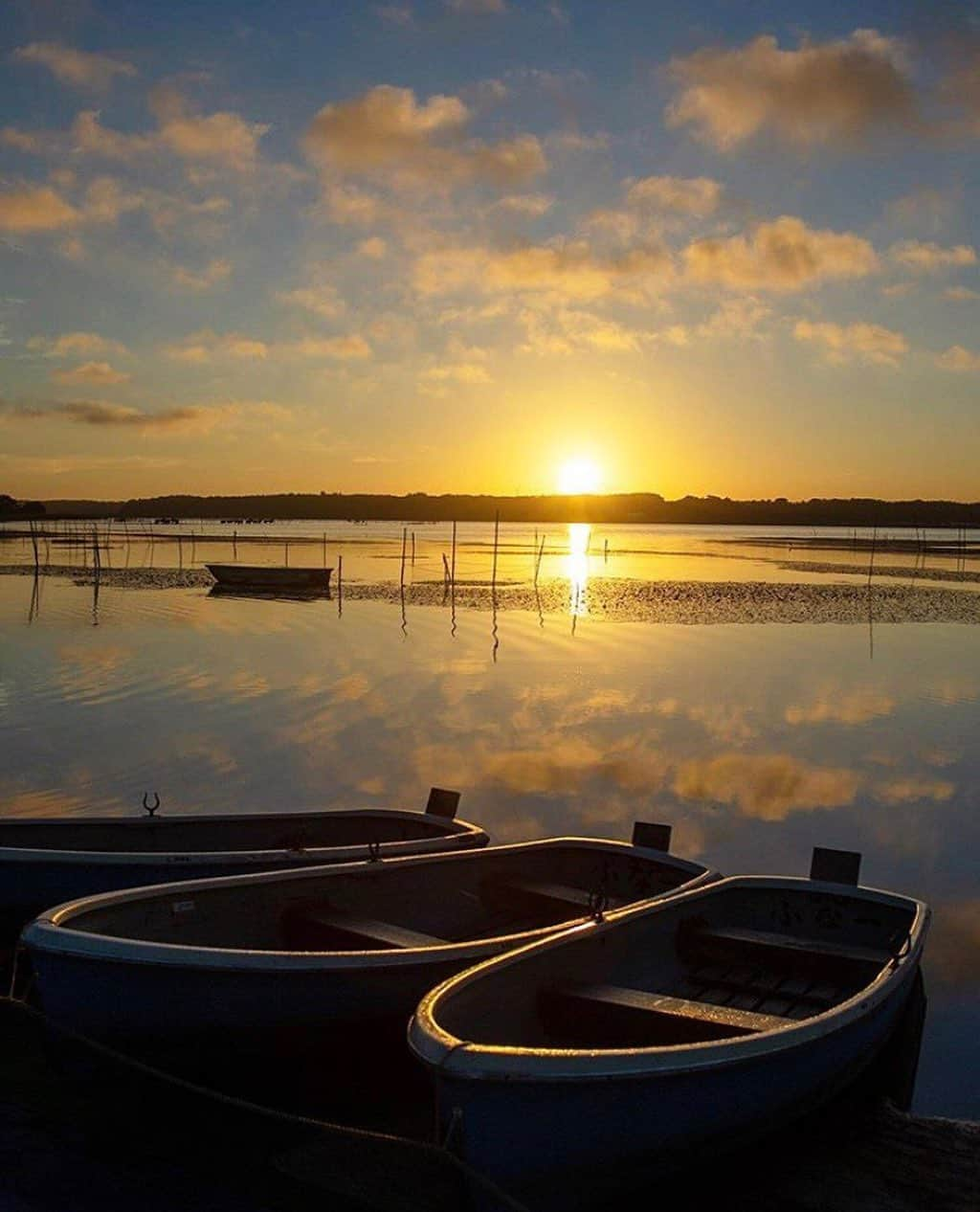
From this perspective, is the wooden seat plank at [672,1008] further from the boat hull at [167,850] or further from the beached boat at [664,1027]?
the boat hull at [167,850]

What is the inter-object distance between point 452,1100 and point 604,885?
461cm

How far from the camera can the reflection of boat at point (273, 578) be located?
154 feet

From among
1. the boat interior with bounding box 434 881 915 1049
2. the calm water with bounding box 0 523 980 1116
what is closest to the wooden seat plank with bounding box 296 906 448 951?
the boat interior with bounding box 434 881 915 1049

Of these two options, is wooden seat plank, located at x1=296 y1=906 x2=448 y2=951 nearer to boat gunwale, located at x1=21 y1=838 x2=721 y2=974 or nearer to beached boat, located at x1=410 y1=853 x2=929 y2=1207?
boat gunwale, located at x1=21 y1=838 x2=721 y2=974

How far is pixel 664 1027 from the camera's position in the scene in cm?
619

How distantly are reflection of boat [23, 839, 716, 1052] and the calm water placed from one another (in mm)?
3346

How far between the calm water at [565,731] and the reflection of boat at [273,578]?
11.7m

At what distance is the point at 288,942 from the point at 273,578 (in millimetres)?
41054

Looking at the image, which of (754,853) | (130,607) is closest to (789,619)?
(130,607)

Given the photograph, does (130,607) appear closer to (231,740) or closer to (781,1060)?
(231,740)

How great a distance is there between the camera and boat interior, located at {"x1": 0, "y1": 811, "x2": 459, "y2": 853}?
950 centimetres

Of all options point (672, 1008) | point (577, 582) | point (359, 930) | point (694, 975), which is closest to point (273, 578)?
point (577, 582)

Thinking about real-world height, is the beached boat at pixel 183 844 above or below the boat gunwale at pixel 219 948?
below

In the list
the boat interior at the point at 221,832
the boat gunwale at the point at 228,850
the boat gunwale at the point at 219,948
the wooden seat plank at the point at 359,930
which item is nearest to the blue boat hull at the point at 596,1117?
the boat gunwale at the point at 219,948
